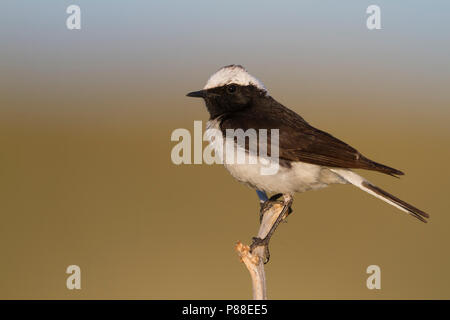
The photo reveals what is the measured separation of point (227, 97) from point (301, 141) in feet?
3.14

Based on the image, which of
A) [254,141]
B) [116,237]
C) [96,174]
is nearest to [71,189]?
[96,174]

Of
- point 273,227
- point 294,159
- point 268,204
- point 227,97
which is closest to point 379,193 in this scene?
point 294,159

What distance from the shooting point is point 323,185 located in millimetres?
5418

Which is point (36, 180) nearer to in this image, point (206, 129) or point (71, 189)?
point (71, 189)

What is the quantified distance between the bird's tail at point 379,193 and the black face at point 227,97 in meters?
1.19

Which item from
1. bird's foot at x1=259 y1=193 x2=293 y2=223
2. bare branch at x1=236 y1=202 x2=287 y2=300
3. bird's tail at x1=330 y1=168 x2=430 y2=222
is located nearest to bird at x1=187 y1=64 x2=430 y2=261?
bird's tail at x1=330 y1=168 x2=430 y2=222

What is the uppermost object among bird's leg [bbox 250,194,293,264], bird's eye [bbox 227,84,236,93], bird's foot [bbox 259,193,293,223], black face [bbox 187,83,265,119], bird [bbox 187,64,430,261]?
bird's eye [bbox 227,84,236,93]

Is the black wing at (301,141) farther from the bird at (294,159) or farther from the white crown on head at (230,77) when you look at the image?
the white crown on head at (230,77)

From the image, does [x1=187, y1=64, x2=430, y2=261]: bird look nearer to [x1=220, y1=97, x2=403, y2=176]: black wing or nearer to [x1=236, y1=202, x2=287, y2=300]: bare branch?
[x1=220, y1=97, x2=403, y2=176]: black wing

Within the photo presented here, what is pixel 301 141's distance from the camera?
528 centimetres

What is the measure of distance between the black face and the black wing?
0.13m

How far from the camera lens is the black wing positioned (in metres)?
5.11

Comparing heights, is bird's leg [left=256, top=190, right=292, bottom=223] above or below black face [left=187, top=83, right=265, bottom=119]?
below

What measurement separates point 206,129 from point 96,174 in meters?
5.32
